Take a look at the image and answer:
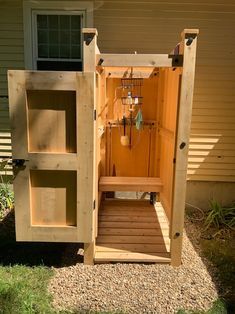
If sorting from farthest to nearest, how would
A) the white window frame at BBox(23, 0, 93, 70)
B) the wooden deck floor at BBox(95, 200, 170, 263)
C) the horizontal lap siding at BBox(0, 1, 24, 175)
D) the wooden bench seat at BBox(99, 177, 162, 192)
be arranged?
the horizontal lap siding at BBox(0, 1, 24, 175), the white window frame at BBox(23, 0, 93, 70), the wooden bench seat at BBox(99, 177, 162, 192), the wooden deck floor at BBox(95, 200, 170, 263)

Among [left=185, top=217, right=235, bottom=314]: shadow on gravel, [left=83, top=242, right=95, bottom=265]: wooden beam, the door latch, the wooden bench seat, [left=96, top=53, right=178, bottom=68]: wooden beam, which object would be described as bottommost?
[left=185, top=217, right=235, bottom=314]: shadow on gravel

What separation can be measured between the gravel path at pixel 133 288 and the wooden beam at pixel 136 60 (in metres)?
2.12

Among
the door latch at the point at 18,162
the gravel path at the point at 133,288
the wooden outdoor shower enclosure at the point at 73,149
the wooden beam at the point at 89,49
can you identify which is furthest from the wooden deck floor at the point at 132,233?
the wooden beam at the point at 89,49

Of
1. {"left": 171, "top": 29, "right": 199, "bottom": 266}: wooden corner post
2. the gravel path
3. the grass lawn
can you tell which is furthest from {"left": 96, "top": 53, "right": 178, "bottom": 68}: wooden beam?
the grass lawn

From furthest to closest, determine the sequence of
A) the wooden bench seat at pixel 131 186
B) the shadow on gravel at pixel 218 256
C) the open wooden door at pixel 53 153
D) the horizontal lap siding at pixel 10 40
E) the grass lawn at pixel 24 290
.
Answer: the horizontal lap siding at pixel 10 40 → the wooden bench seat at pixel 131 186 → the shadow on gravel at pixel 218 256 → the open wooden door at pixel 53 153 → the grass lawn at pixel 24 290

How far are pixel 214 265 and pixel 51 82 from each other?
2629mm

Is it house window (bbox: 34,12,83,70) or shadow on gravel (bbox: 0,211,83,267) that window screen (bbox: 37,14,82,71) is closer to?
house window (bbox: 34,12,83,70)

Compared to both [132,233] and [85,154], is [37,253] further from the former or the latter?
[85,154]

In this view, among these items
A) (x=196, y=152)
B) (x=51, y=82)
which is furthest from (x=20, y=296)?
(x=196, y=152)

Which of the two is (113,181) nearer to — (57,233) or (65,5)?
(57,233)

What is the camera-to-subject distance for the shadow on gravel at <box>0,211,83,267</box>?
3215mm

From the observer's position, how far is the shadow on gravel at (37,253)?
10.5 feet

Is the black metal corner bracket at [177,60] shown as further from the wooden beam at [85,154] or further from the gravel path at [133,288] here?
the gravel path at [133,288]

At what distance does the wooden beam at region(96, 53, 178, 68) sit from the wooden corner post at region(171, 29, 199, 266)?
7.4 inches
